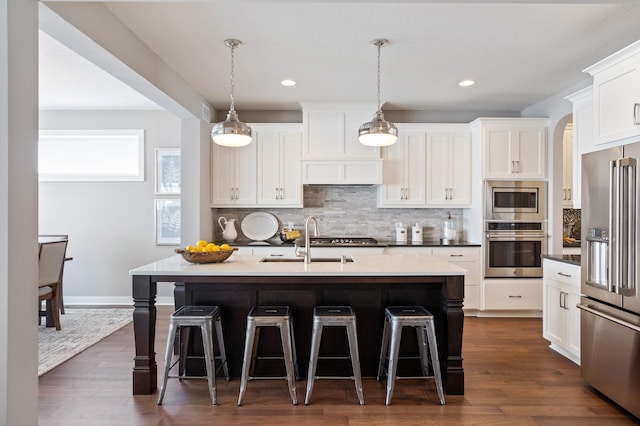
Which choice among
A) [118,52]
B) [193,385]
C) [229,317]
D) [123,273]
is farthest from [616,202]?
[123,273]

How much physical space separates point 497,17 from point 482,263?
9.85 ft

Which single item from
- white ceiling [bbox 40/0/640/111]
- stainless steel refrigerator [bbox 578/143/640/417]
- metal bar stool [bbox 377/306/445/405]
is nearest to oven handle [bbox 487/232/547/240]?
white ceiling [bbox 40/0/640/111]

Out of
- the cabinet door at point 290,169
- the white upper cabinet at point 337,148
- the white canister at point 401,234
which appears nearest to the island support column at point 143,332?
the cabinet door at point 290,169

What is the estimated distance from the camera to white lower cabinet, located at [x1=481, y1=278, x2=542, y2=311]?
16.7ft

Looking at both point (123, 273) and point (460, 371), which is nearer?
point (460, 371)

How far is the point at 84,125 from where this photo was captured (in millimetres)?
5832

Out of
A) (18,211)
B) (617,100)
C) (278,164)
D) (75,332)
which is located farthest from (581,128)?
(75,332)

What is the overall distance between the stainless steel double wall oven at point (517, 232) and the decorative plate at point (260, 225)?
2.69 meters

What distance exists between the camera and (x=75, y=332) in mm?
4535

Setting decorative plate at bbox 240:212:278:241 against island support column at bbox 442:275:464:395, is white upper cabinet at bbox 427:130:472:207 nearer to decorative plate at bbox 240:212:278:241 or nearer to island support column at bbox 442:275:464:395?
decorative plate at bbox 240:212:278:241

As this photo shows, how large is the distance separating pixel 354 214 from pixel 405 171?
898 millimetres

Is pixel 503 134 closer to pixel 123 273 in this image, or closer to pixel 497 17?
pixel 497 17

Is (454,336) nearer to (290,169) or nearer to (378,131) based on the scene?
(378,131)

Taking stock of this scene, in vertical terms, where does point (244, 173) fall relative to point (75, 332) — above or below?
above
